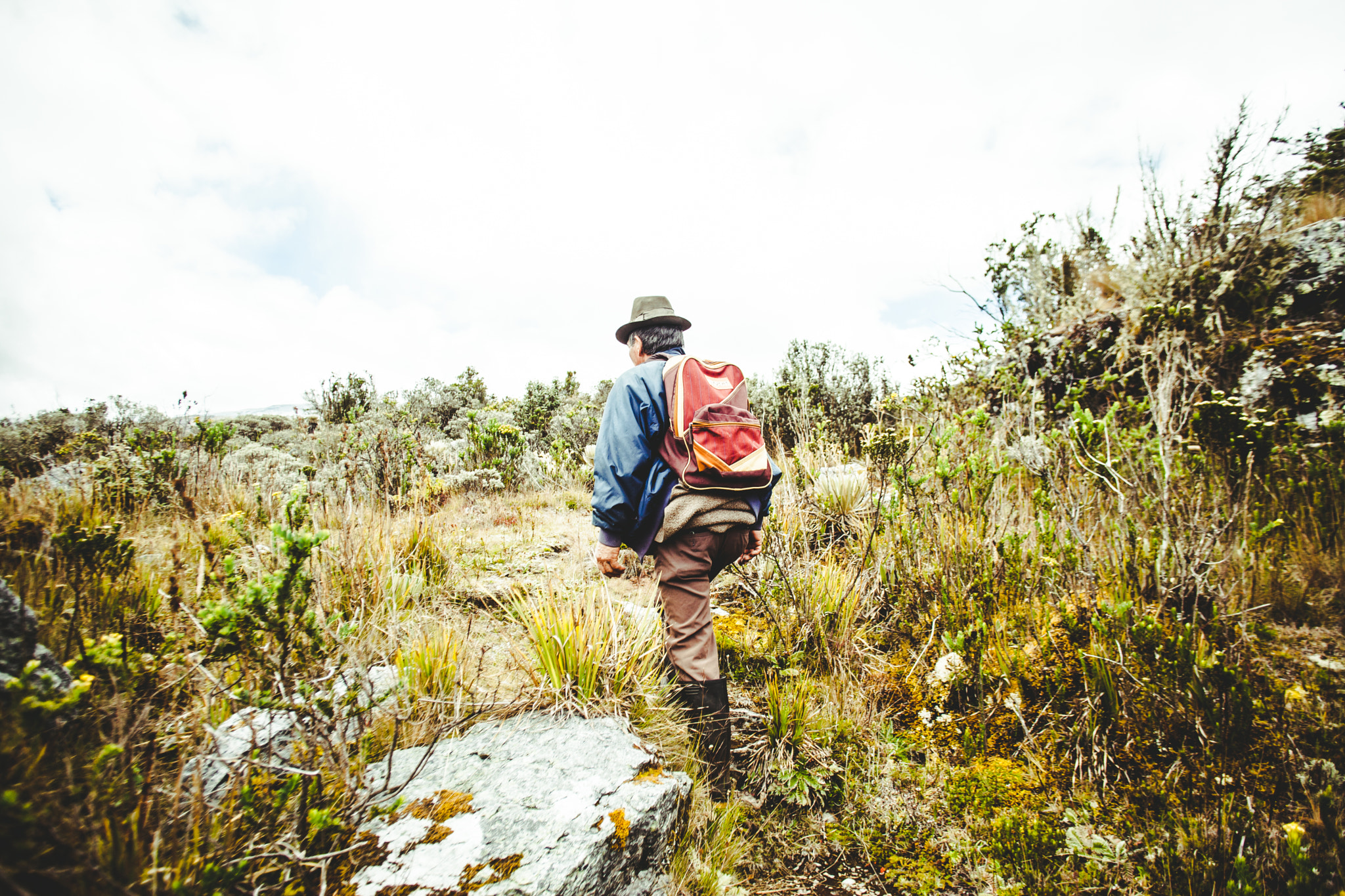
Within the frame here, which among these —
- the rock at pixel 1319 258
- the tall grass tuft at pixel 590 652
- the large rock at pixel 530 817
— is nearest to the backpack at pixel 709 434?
the tall grass tuft at pixel 590 652

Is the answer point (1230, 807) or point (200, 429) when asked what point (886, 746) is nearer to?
point (1230, 807)

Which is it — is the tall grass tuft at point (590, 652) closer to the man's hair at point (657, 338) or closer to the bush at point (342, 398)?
the man's hair at point (657, 338)

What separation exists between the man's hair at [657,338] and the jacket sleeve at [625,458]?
1.06 feet

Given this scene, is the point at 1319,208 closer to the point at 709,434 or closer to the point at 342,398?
the point at 709,434

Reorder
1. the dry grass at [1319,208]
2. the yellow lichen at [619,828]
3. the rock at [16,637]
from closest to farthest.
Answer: the rock at [16,637]
the yellow lichen at [619,828]
the dry grass at [1319,208]

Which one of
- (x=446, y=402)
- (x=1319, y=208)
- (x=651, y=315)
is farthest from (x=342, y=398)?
(x=1319, y=208)

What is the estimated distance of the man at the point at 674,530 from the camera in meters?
2.22

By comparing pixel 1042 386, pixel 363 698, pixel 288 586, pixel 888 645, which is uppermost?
pixel 1042 386

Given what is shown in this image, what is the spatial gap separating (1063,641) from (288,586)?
3367mm

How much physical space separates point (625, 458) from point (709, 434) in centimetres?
39

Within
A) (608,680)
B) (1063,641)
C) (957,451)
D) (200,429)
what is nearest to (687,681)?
(608,680)

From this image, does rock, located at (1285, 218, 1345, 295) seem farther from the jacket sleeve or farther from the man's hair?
the jacket sleeve

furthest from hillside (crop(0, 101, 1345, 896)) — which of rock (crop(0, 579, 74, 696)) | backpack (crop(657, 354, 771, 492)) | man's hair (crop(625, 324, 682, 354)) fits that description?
man's hair (crop(625, 324, 682, 354))

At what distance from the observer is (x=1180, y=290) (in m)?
4.26
